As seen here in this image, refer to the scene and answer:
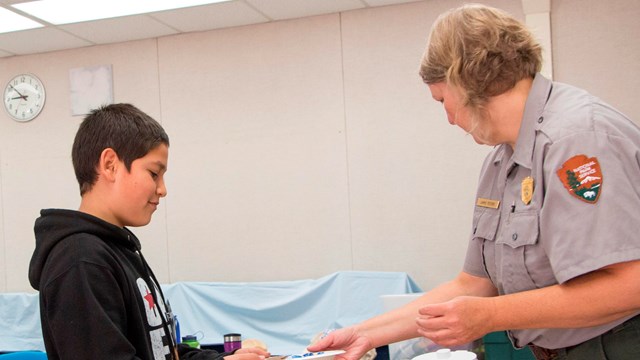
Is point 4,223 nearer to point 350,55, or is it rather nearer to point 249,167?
point 249,167

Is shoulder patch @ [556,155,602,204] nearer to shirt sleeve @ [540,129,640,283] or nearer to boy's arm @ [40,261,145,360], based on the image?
shirt sleeve @ [540,129,640,283]

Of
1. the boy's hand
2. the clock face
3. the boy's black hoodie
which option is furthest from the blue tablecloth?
the boy's black hoodie

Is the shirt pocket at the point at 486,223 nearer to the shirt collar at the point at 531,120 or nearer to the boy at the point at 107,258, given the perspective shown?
the shirt collar at the point at 531,120

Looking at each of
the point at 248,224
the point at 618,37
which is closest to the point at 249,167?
the point at 248,224

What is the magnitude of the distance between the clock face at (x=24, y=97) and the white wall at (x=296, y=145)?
0.08 metres

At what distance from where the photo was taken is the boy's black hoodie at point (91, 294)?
1.52m

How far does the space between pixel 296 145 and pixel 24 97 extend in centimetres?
270

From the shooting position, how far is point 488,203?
177 cm

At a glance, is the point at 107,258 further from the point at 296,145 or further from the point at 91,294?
the point at 296,145

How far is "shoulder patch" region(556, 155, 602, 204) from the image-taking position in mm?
1387

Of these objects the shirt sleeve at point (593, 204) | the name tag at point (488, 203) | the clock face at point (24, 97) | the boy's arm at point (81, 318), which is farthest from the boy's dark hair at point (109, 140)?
the clock face at point (24, 97)

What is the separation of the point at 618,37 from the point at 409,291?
2.43 metres

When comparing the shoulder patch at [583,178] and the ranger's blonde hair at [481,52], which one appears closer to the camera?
the shoulder patch at [583,178]

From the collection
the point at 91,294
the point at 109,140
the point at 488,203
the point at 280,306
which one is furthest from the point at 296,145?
the point at 91,294
